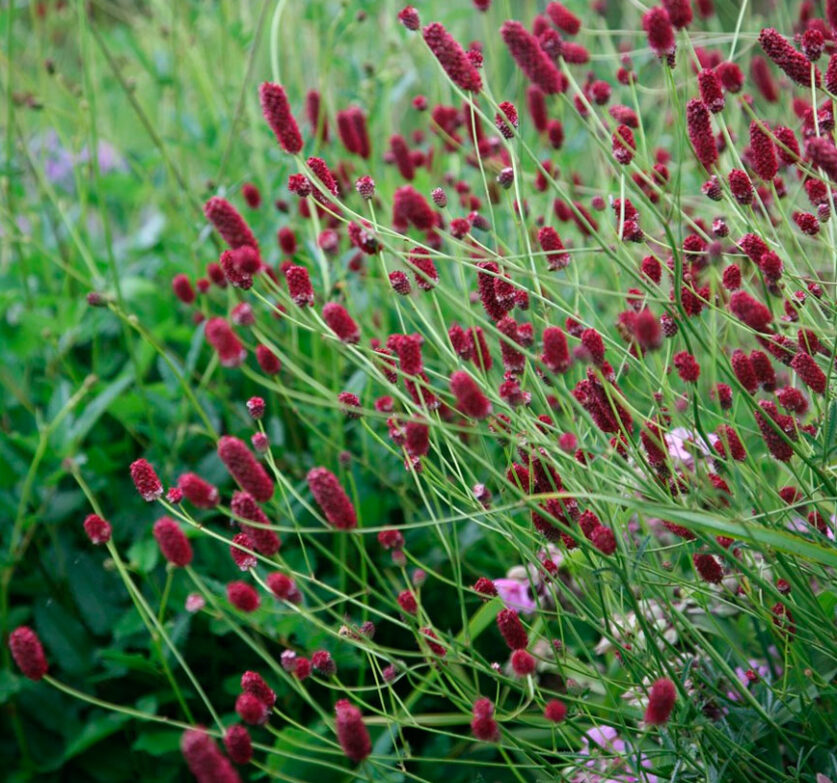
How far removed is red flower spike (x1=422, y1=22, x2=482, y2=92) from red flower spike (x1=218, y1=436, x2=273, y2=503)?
43 cm

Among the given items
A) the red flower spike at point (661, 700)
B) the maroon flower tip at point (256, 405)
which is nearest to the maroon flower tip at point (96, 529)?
the maroon flower tip at point (256, 405)

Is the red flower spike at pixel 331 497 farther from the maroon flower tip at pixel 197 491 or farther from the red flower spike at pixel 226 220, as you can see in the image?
the red flower spike at pixel 226 220

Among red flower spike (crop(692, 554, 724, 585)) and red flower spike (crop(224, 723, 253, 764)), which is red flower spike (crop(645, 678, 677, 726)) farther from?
red flower spike (crop(224, 723, 253, 764))

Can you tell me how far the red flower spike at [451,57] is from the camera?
0.99 meters

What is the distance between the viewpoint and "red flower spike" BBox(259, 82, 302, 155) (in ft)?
3.33

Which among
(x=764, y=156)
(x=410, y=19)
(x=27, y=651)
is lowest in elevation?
(x=27, y=651)

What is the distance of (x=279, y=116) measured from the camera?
102 centimetres

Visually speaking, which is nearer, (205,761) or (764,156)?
(205,761)

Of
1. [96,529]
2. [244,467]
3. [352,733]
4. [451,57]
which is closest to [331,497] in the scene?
[244,467]

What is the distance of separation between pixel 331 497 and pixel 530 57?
20.4 inches

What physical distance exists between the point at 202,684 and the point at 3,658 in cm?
32

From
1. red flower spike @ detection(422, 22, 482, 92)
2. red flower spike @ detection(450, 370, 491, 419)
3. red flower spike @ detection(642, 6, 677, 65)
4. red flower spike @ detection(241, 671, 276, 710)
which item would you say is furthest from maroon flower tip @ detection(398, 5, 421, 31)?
red flower spike @ detection(241, 671, 276, 710)

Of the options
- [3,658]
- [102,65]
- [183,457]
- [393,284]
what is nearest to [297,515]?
[183,457]

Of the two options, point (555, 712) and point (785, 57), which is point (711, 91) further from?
point (555, 712)
